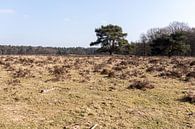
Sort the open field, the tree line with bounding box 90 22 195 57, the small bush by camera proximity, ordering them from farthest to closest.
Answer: the tree line with bounding box 90 22 195 57
the small bush
the open field

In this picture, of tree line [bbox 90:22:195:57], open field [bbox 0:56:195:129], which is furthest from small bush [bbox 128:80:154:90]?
tree line [bbox 90:22:195:57]

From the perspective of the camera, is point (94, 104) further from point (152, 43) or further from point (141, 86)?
point (152, 43)

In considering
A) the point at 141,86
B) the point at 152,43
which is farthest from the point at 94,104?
the point at 152,43

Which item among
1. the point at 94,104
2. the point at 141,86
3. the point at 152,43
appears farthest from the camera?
the point at 152,43

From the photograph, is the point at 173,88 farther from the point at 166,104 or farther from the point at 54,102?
the point at 54,102

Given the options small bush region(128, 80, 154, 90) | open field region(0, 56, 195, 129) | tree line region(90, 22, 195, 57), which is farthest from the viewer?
tree line region(90, 22, 195, 57)

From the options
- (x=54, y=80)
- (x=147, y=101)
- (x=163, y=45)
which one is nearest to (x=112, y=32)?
(x=163, y=45)

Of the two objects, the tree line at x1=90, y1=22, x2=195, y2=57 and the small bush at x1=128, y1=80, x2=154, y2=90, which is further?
the tree line at x1=90, y1=22, x2=195, y2=57

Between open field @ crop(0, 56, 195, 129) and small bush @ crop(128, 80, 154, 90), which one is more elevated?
small bush @ crop(128, 80, 154, 90)

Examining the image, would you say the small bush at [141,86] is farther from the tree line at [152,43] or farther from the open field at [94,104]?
the tree line at [152,43]

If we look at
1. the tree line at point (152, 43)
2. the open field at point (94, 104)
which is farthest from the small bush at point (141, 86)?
the tree line at point (152, 43)

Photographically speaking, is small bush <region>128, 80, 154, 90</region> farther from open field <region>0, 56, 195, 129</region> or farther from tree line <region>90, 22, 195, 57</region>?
tree line <region>90, 22, 195, 57</region>

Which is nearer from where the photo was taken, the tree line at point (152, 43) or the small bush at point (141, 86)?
the small bush at point (141, 86)

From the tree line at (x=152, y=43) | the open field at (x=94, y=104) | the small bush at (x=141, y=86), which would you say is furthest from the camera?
the tree line at (x=152, y=43)
